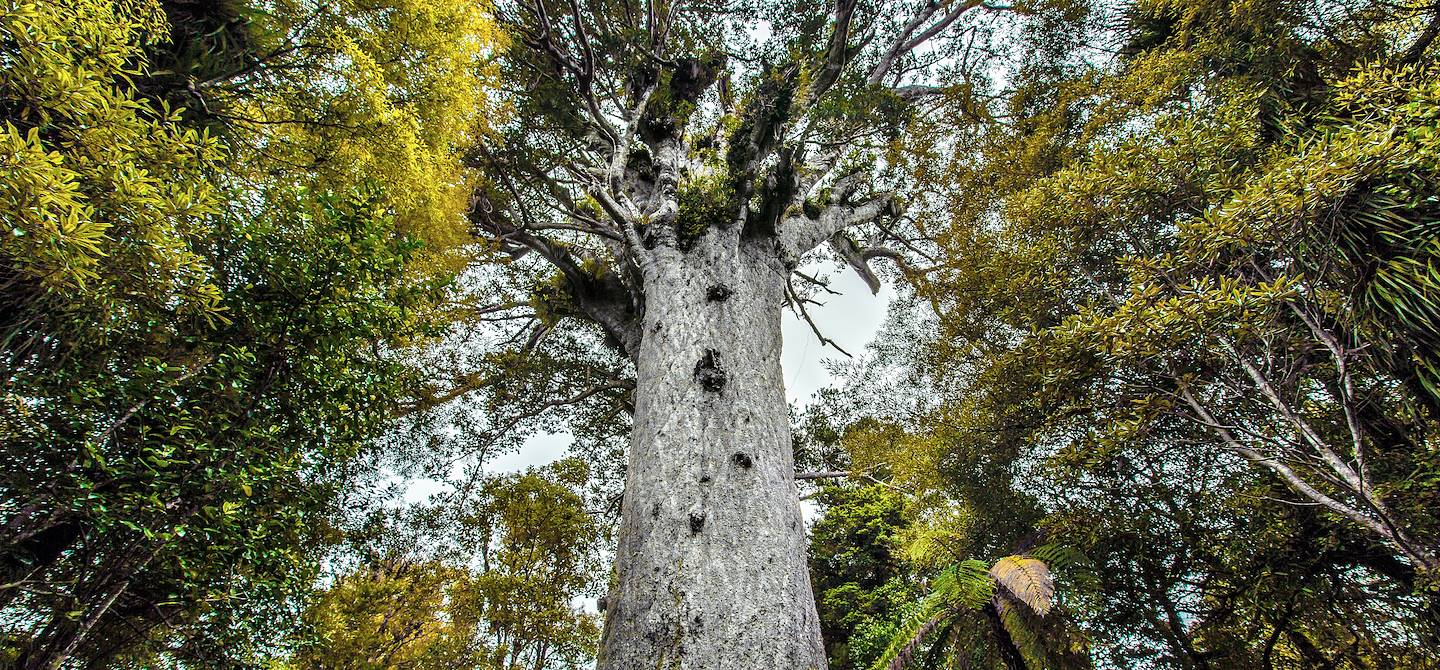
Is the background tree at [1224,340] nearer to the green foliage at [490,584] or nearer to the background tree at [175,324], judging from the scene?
the background tree at [175,324]

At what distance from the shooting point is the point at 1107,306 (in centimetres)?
392

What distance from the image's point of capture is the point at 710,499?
2.50m

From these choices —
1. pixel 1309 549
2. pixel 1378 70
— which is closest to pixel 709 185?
pixel 1378 70

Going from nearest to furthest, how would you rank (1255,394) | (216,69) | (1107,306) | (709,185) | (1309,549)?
(216,69)
(1255,394)
(1309,549)
(1107,306)
(709,185)

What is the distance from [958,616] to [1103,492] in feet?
5.52

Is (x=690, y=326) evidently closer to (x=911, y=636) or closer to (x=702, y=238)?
(x=702, y=238)

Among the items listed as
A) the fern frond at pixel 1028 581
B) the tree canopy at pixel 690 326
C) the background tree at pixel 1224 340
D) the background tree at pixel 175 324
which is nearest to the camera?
the background tree at pixel 175 324

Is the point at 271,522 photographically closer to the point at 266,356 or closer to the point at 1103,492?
the point at 266,356

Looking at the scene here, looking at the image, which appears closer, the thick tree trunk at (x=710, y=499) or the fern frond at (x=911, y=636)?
the thick tree trunk at (x=710, y=499)

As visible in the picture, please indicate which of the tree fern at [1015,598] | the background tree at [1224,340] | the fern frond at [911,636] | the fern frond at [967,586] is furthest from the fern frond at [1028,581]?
the fern frond at [911,636]

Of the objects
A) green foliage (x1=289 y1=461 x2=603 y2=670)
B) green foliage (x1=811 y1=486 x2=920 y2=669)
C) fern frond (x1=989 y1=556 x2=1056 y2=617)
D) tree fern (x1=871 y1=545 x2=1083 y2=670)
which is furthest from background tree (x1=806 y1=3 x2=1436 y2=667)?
green foliage (x1=811 y1=486 x2=920 y2=669)

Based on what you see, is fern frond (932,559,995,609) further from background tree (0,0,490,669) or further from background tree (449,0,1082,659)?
background tree (0,0,490,669)

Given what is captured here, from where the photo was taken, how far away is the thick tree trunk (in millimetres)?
2047

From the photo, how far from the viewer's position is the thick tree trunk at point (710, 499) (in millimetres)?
2047
